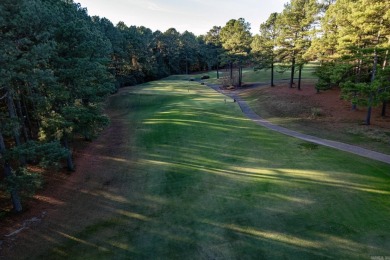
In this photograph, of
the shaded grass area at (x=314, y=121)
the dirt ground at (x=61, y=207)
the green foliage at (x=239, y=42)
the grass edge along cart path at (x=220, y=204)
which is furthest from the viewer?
the green foliage at (x=239, y=42)

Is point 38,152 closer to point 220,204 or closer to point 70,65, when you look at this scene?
point 70,65

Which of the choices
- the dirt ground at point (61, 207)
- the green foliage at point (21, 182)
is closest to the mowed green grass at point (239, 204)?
the dirt ground at point (61, 207)

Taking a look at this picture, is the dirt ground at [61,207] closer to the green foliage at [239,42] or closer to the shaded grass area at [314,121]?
the shaded grass area at [314,121]

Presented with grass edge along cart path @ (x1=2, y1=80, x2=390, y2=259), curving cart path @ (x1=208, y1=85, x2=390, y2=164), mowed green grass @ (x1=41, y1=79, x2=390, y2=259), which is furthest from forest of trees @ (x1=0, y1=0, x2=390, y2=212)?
curving cart path @ (x1=208, y1=85, x2=390, y2=164)

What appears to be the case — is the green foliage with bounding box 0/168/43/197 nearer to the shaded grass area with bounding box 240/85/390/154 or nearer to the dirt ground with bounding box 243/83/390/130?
the shaded grass area with bounding box 240/85/390/154

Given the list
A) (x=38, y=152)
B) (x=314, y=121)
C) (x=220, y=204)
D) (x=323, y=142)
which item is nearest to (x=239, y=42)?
(x=314, y=121)

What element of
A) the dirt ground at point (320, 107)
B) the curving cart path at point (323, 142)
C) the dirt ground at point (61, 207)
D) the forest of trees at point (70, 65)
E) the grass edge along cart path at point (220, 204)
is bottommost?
the dirt ground at point (61, 207)

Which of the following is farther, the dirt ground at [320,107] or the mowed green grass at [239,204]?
the dirt ground at [320,107]

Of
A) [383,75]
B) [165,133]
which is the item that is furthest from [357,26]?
[165,133]
